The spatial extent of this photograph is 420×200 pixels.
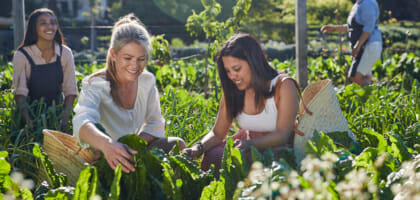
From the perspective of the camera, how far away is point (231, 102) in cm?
263

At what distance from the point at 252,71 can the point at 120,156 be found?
1000 mm

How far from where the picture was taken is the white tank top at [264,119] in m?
2.56

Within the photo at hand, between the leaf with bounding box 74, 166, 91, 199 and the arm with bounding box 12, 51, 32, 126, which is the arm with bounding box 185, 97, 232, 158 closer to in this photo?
the leaf with bounding box 74, 166, 91, 199

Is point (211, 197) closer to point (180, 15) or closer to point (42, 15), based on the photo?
point (42, 15)

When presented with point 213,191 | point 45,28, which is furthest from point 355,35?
point 213,191

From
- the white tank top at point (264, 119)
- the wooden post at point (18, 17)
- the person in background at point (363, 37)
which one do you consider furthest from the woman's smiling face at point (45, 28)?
the person in background at point (363, 37)

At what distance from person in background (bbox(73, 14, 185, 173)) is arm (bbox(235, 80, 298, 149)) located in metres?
0.46

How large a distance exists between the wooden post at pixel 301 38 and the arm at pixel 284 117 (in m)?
2.06

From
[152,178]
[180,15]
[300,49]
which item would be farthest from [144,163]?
[180,15]

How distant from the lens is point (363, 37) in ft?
16.2

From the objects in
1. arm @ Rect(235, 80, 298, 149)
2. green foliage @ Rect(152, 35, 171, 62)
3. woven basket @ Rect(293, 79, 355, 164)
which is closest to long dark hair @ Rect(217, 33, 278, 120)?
arm @ Rect(235, 80, 298, 149)

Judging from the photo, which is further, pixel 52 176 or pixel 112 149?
pixel 52 176

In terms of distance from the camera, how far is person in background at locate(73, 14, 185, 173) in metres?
2.21

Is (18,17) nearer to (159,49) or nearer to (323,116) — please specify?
(159,49)
